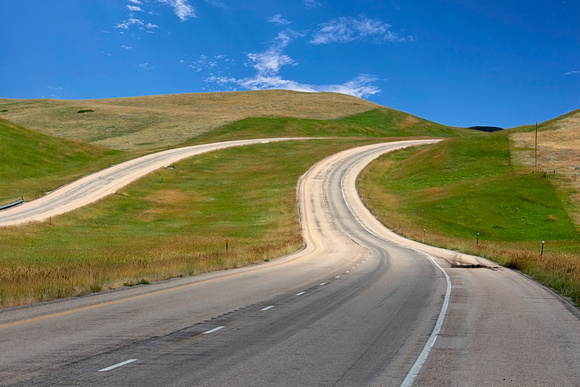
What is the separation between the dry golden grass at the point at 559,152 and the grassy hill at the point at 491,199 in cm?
14

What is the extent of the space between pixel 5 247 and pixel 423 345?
2640 cm

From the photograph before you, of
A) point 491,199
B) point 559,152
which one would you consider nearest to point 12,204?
point 491,199

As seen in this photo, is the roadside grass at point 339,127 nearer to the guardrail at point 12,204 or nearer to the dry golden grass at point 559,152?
the dry golden grass at point 559,152

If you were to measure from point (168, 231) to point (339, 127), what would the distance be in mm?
89361

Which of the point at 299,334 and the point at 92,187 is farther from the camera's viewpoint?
the point at 92,187

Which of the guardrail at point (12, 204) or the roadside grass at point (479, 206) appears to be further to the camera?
the guardrail at point (12, 204)

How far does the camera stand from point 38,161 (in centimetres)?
7144

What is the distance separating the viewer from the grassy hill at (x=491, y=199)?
34.9 m

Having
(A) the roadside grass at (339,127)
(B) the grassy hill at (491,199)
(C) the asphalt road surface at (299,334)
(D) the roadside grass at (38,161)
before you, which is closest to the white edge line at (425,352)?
(C) the asphalt road surface at (299,334)

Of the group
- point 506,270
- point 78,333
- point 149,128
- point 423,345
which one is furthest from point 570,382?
point 149,128

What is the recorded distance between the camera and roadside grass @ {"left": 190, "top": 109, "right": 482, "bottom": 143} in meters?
110

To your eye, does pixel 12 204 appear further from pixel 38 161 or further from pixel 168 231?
pixel 38 161

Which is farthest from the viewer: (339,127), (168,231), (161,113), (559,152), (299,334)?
(161,113)

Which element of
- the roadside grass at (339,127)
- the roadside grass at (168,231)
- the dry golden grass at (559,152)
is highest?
the roadside grass at (339,127)
